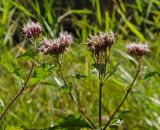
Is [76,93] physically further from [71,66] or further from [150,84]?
[150,84]

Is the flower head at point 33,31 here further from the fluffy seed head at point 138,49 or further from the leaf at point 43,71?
the fluffy seed head at point 138,49

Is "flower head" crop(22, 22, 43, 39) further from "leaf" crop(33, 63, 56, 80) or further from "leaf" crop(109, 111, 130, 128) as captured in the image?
"leaf" crop(109, 111, 130, 128)

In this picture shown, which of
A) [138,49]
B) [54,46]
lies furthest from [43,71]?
[138,49]

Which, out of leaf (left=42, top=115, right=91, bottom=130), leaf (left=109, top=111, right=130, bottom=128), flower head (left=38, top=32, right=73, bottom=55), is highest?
flower head (left=38, top=32, right=73, bottom=55)

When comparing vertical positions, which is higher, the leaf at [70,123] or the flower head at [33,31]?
Answer: the flower head at [33,31]

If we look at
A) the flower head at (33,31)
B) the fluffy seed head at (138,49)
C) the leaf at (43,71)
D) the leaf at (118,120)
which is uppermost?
the flower head at (33,31)

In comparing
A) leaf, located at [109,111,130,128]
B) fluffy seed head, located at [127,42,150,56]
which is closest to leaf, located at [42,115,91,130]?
leaf, located at [109,111,130,128]

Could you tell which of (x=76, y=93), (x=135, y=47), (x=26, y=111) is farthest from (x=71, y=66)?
(x=135, y=47)

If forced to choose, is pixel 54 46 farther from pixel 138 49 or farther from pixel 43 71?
pixel 138 49

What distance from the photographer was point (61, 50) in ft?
2.28

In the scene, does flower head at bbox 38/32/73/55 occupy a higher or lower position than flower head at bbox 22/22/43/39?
lower

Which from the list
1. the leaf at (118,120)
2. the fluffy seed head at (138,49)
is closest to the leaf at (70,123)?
the leaf at (118,120)

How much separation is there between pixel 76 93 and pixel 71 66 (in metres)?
0.14

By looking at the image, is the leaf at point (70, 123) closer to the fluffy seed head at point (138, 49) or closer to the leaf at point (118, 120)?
the leaf at point (118, 120)
